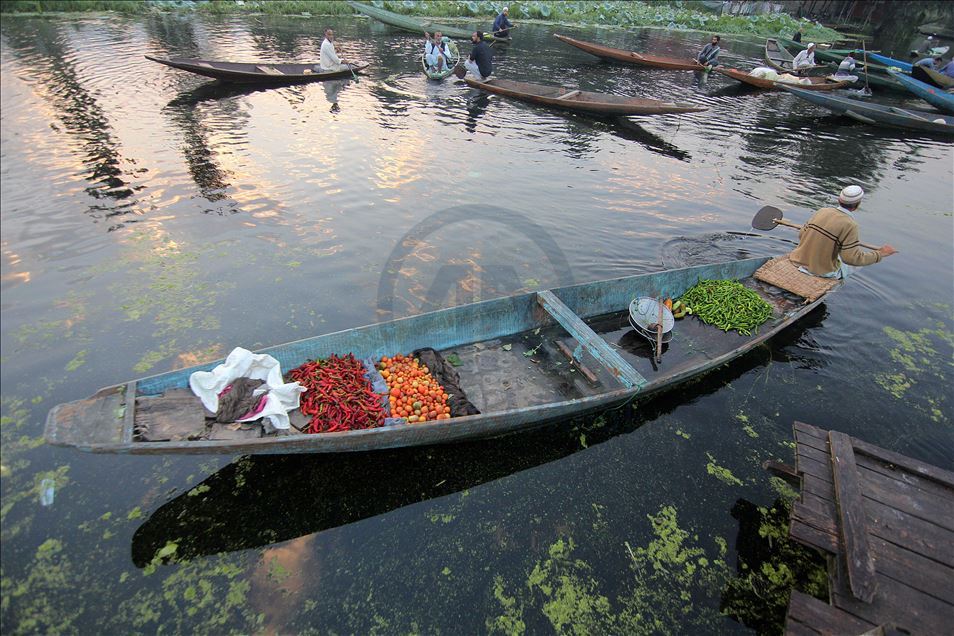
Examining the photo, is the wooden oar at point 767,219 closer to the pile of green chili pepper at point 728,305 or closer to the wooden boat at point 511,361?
the wooden boat at point 511,361

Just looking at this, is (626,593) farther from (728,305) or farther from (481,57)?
(481,57)

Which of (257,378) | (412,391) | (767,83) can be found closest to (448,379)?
(412,391)

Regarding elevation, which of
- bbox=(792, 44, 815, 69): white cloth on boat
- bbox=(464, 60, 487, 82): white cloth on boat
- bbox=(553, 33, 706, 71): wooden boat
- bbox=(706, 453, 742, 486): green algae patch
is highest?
bbox=(792, 44, 815, 69): white cloth on boat

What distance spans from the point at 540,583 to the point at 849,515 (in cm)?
284

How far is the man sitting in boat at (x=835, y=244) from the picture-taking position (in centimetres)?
699

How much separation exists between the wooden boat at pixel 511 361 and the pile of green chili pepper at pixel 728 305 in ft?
0.48

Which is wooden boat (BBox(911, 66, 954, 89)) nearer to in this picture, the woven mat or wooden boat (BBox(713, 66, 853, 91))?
wooden boat (BBox(713, 66, 853, 91))

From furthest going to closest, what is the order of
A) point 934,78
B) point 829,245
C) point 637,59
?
point 637,59 → point 934,78 → point 829,245

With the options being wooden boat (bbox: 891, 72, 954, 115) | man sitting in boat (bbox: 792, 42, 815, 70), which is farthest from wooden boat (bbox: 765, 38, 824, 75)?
wooden boat (bbox: 891, 72, 954, 115)

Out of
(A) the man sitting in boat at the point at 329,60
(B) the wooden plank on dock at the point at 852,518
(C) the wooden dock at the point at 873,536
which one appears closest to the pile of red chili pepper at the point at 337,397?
(C) the wooden dock at the point at 873,536

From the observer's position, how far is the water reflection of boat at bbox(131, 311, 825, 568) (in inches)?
185

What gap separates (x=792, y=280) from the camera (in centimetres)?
788

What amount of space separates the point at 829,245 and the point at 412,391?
6940 millimetres

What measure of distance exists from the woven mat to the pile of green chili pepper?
635 mm
